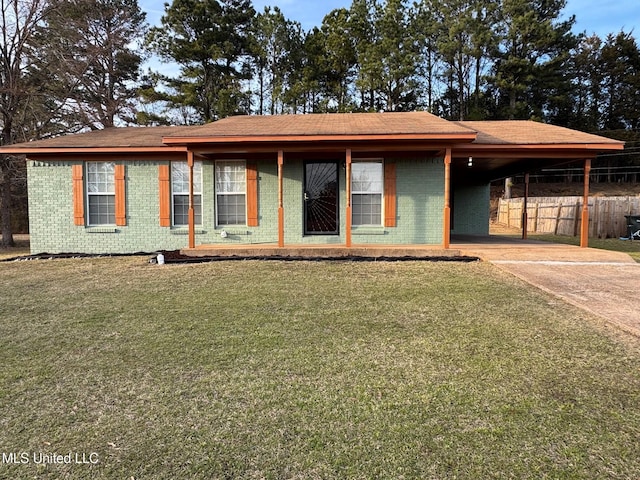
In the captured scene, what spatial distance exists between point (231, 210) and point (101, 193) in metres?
3.36

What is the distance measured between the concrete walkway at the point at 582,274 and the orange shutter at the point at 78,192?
30.1 ft

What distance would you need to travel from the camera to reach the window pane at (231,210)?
963 centimetres

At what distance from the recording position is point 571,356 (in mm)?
3053

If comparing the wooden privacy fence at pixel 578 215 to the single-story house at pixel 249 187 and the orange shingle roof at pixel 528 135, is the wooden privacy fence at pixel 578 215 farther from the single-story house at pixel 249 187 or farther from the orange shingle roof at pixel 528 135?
the single-story house at pixel 249 187

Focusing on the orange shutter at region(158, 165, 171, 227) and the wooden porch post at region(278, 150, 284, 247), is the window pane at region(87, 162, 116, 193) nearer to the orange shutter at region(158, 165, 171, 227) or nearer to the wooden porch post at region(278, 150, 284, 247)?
the orange shutter at region(158, 165, 171, 227)

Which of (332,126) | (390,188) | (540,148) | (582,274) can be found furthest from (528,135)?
(332,126)

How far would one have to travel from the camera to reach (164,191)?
31.9 feet

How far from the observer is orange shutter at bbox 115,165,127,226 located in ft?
31.8

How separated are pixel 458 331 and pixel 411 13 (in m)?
27.0

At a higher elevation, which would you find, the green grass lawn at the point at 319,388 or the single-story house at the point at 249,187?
the single-story house at the point at 249,187

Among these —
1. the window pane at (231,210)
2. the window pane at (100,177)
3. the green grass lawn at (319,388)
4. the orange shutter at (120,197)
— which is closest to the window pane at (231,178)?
the window pane at (231,210)

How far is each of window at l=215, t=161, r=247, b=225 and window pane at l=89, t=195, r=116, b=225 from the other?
274cm

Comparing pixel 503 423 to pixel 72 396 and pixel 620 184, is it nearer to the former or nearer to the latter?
pixel 72 396

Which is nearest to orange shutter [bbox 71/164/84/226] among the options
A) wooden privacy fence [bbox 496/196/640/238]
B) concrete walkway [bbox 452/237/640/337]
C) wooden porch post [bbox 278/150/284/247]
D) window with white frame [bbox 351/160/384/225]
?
wooden porch post [bbox 278/150/284/247]
